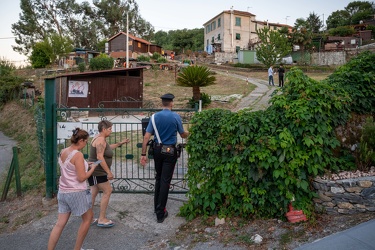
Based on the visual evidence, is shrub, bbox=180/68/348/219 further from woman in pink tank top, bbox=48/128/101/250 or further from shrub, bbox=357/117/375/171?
woman in pink tank top, bbox=48/128/101/250

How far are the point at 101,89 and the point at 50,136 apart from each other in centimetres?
1511

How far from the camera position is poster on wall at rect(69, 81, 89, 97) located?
19.9 meters

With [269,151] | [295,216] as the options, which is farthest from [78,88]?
[295,216]

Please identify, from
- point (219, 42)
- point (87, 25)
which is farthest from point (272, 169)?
point (87, 25)

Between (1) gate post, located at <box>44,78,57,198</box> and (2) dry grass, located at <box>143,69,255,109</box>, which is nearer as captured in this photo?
(1) gate post, located at <box>44,78,57,198</box>

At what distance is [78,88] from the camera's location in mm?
20125

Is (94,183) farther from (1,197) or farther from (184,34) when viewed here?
(184,34)

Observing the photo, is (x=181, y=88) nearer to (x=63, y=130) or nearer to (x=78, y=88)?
(x=78, y=88)

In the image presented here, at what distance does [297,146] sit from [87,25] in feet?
236

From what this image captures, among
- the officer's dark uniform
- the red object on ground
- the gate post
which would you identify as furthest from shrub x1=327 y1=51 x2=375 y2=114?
the gate post

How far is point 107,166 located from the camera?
489 cm

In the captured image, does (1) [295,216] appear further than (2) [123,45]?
No

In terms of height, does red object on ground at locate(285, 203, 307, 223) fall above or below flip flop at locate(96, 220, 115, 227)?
above

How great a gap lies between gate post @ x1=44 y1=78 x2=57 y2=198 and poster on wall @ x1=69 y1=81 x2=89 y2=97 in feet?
47.0
